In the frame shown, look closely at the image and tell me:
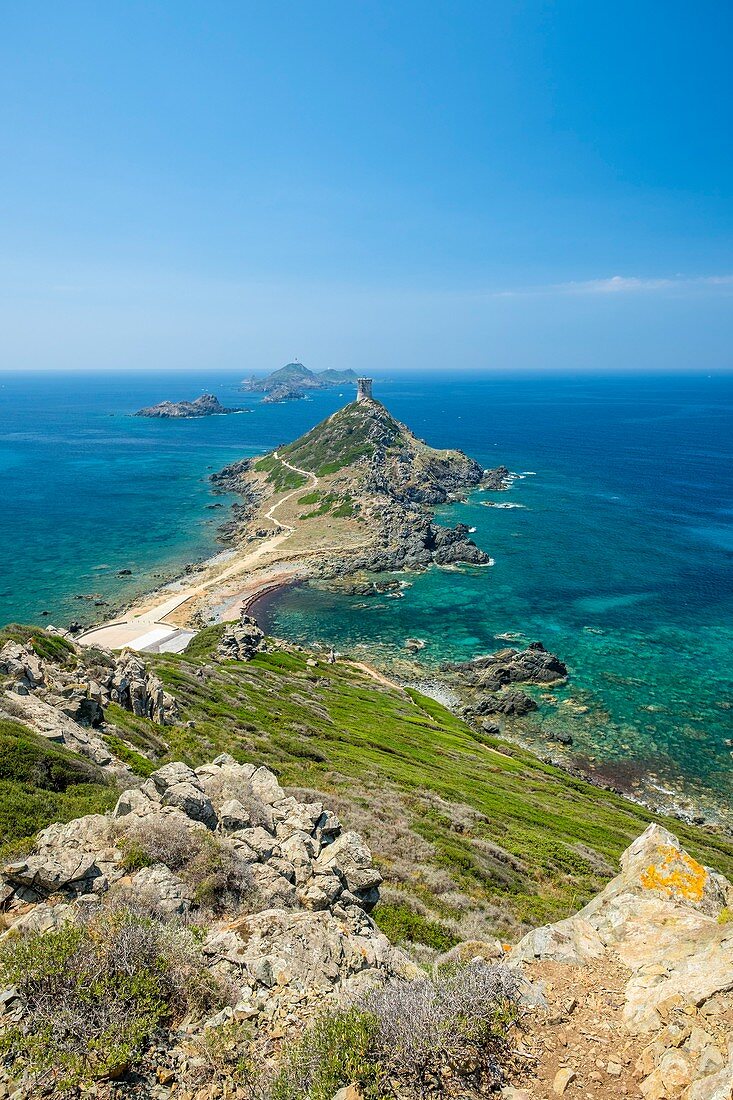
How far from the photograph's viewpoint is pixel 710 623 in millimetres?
77062

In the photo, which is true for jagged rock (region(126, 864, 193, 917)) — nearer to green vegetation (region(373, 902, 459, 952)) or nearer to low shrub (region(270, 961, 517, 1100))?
low shrub (region(270, 961, 517, 1100))

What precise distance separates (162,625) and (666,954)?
6861cm

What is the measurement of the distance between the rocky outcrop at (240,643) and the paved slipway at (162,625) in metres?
8.19

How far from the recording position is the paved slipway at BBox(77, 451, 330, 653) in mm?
65062

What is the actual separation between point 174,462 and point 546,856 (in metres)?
189

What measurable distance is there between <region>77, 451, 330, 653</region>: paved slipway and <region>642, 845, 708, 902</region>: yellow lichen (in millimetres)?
42863

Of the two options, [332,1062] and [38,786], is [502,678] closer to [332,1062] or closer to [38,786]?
[38,786]

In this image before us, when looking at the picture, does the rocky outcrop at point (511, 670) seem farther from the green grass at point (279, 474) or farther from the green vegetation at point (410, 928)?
the green grass at point (279, 474)

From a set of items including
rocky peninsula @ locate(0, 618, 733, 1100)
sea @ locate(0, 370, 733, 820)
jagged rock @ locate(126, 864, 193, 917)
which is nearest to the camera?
rocky peninsula @ locate(0, 618, 733, 1100)

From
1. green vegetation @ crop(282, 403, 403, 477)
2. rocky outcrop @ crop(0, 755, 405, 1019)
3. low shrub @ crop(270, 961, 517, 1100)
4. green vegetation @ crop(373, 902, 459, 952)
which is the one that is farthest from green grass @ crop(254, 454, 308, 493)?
low shrub @ crop(270, 961, 517, 1100)

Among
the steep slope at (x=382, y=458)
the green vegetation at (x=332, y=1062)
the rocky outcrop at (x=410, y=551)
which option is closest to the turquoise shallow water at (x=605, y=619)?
the rocky outcrop at (x=410, y=551)

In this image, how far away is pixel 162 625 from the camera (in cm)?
7175

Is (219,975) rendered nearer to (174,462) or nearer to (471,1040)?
(471,1040)

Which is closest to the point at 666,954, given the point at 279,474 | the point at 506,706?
the point at 506,706
